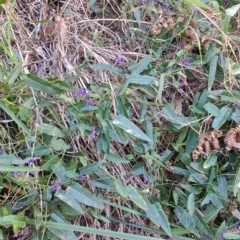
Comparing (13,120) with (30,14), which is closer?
(13,120)

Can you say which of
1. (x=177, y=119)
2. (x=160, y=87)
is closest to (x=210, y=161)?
(x=177, y=119)

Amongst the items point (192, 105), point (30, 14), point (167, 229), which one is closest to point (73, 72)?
point (30, 14)

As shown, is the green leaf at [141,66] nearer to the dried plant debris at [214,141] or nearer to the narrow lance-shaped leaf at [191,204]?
the dried plant debris at [214,141]

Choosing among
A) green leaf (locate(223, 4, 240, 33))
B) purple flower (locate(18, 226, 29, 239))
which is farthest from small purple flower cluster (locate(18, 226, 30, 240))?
green leaf (locate(223, 4, 240, 33))

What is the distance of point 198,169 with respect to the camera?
4.02 feet

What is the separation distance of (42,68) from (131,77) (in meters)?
0.26

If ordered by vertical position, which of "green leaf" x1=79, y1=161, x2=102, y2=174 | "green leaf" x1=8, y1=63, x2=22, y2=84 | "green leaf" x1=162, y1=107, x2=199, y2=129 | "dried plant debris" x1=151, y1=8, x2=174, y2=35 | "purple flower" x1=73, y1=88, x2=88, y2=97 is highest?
"dried plant debris" x1=151, y1=8, x2=174, y2=35

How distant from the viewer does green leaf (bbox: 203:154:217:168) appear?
1.22 meters

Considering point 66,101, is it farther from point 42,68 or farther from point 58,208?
point 58,208

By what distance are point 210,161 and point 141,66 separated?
0.34 metres

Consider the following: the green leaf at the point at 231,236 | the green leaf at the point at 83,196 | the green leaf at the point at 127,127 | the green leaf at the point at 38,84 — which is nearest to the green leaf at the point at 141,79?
the green leaf at the point at 127,127

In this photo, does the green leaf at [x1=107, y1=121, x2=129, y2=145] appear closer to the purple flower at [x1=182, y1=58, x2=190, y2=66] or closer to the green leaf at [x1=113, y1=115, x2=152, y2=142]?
the green leaf at [x1=113, y1=115, x2=152, y2=142]

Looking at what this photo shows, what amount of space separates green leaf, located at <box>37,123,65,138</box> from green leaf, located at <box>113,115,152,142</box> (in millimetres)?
148

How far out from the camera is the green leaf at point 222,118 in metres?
1.23
